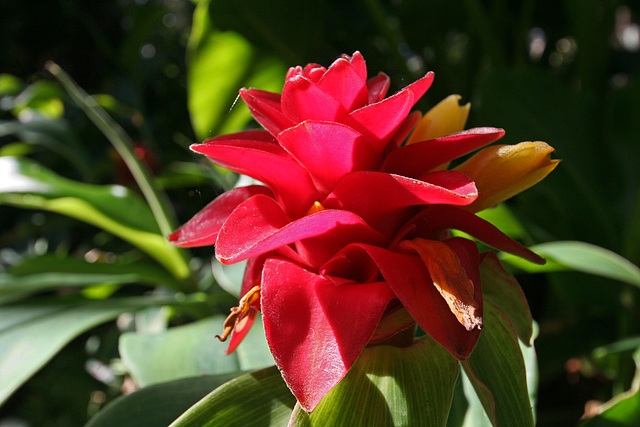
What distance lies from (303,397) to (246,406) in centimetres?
Result: 7

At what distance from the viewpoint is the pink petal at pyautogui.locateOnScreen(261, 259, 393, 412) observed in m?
0.21

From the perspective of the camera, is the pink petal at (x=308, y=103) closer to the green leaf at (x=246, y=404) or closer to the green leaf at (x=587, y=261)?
the green leaf at (x=246, y=404)

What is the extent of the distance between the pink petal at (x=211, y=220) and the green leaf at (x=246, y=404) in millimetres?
78

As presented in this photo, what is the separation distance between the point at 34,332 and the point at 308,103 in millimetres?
384

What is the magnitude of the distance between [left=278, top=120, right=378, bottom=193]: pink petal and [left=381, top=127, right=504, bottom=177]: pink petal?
0.04 ft

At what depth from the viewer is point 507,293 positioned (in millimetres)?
275

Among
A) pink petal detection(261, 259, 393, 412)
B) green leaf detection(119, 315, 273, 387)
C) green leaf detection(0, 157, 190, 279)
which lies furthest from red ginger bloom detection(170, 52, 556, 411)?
green leaf detection(0, 157, 190, 279)

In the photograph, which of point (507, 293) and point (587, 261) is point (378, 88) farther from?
point (587, 261)

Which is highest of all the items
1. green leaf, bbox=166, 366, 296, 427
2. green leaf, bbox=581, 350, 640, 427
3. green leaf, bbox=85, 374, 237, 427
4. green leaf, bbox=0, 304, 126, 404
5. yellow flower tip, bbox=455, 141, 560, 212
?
yellow flower tip, bbox=455, 141, 560, 212

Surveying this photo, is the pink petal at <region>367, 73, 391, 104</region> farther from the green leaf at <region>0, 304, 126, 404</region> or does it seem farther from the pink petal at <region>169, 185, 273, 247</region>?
the green leaf at <region>0, 304, 126, 404</region>

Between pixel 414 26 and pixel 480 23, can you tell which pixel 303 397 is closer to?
pixel 480 23

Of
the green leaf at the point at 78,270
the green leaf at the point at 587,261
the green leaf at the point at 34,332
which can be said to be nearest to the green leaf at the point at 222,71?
the green leaf at the point at 78,270

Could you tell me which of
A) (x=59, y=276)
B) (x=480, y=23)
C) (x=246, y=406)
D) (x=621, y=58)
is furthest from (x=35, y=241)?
(x=621, y=58)

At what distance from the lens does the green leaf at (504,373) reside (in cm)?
25
